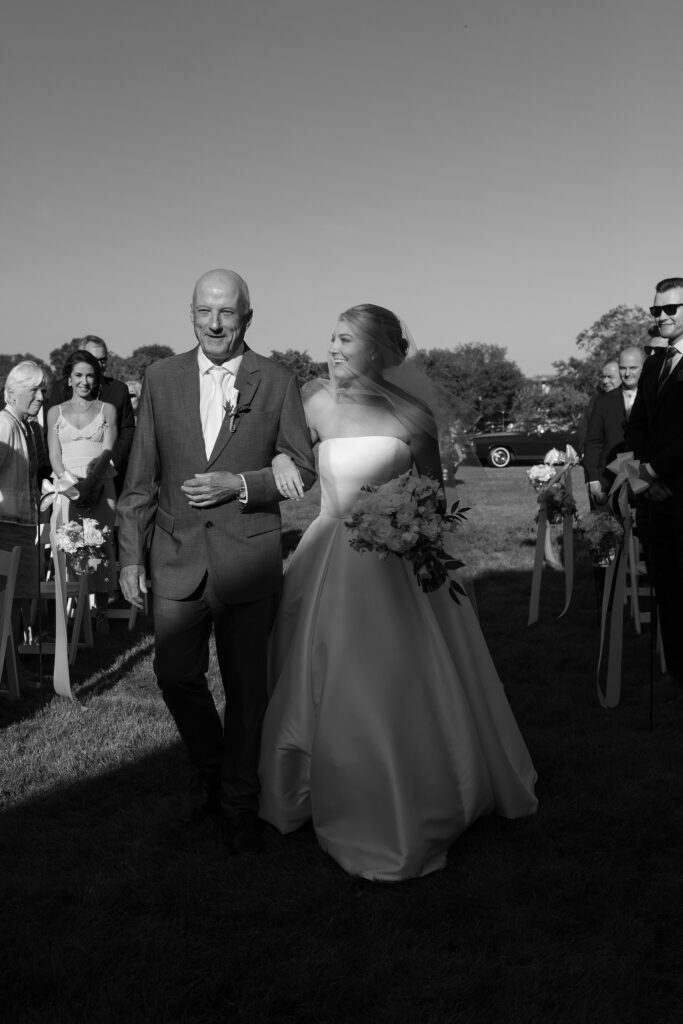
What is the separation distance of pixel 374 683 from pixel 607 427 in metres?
5.81

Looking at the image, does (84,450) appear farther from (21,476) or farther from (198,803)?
(198,803)

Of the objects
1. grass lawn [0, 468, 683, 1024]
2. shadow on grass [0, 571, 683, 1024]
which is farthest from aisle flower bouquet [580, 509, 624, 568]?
shadow on grass [0, 571, 683, 1024]

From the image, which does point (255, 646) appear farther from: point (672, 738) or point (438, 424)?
point (672, 738)

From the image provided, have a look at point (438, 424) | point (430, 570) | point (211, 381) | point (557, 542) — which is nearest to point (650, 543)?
point (438, 424)

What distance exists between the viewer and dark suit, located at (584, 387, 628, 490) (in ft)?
30.2

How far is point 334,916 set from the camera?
3.72 meters

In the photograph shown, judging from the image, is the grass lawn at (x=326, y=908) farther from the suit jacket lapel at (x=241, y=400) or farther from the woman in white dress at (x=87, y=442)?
the woman in white dress at (x=87, y=442)

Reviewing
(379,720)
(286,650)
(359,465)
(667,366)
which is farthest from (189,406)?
(667,366)

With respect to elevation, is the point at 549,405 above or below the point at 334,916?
below

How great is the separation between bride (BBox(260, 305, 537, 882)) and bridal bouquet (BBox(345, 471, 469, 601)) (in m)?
0.27

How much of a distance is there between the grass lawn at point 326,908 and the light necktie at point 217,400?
1.42 meters

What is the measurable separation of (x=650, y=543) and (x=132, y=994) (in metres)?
4.73

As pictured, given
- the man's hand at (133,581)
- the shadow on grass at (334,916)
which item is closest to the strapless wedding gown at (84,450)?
the shadow on grass at (334,916)

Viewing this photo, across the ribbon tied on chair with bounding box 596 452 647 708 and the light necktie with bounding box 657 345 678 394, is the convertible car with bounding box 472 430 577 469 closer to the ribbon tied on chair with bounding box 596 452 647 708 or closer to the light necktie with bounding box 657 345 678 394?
the light necktie with bounding box 657 345 678 394
